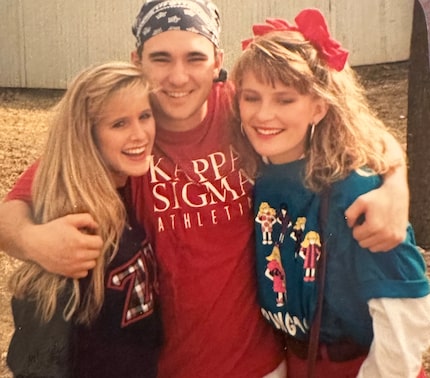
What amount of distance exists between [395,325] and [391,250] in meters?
0.18

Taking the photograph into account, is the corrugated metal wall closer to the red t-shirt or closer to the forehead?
the forehead

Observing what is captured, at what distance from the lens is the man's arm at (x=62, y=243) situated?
6.46 ft

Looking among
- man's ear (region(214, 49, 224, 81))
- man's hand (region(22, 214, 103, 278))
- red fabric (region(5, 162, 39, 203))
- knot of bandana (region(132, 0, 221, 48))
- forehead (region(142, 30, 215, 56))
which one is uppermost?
knot of bandana (region(132, 0, 221, 48))

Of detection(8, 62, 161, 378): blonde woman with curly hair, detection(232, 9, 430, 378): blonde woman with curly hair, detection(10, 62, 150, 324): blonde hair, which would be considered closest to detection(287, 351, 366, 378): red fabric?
detection(232, 9, 430, 378): blonde woman with curly hair

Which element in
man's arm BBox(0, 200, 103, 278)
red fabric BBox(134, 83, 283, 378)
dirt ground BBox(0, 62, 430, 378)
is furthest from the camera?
dirt ground BBox(0, 62, 430, 378)

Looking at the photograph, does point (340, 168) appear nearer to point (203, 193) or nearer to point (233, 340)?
point (203, 193)

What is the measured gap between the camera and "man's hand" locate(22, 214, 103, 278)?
1969mm

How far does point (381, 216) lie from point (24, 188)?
34.1 inches

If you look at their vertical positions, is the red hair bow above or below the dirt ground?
above

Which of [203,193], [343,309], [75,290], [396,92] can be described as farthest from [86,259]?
[396,92]

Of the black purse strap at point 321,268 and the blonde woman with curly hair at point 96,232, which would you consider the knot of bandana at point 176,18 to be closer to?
the blonde woman with curly hair at point 96,232

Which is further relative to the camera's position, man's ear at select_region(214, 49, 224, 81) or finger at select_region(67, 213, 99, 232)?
man's ear at select_region(214, 49, 224, 81)

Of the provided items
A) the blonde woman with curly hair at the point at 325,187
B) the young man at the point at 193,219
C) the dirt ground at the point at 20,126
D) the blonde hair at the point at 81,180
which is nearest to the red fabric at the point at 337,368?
the blonde woman with curly hair at the point at 325,187

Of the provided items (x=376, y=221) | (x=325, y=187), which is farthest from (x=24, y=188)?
(x=376, y=221)
